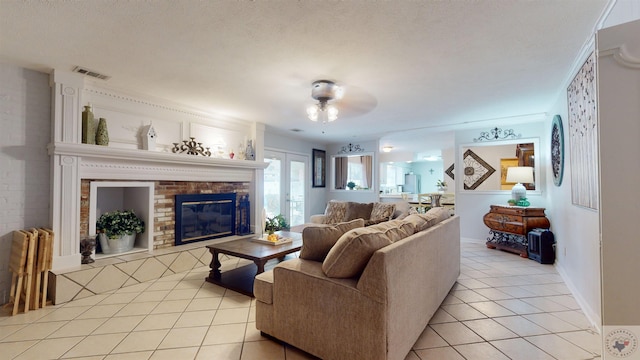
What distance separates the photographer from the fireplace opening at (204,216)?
4078mm

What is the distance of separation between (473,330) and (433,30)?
232 cm

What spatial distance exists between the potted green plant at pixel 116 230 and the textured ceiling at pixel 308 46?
1.58 m

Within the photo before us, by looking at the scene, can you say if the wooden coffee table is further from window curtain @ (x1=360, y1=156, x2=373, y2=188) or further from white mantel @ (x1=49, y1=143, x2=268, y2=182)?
window curtain @ (x1=360, y1=156, x2=373, y2=188)

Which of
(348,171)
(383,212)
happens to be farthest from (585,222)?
(348,171)

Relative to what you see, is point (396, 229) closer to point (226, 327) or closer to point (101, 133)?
point (226, 327)

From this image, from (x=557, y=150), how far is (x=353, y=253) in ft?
11.3

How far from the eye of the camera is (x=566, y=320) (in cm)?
239

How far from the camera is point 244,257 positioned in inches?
115

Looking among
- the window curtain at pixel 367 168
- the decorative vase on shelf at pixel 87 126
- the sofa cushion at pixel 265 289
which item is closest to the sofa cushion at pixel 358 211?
the window curtain at pixel 367 168

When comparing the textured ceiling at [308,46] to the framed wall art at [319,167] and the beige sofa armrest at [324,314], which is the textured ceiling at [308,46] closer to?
the beige sofa armrest at [324,314]

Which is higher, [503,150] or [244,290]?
[503,150]

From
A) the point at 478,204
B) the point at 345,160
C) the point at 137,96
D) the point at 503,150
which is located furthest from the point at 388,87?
the point at 503,150

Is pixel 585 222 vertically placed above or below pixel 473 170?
below

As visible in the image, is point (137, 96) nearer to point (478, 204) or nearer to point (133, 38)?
point (133, 38)
